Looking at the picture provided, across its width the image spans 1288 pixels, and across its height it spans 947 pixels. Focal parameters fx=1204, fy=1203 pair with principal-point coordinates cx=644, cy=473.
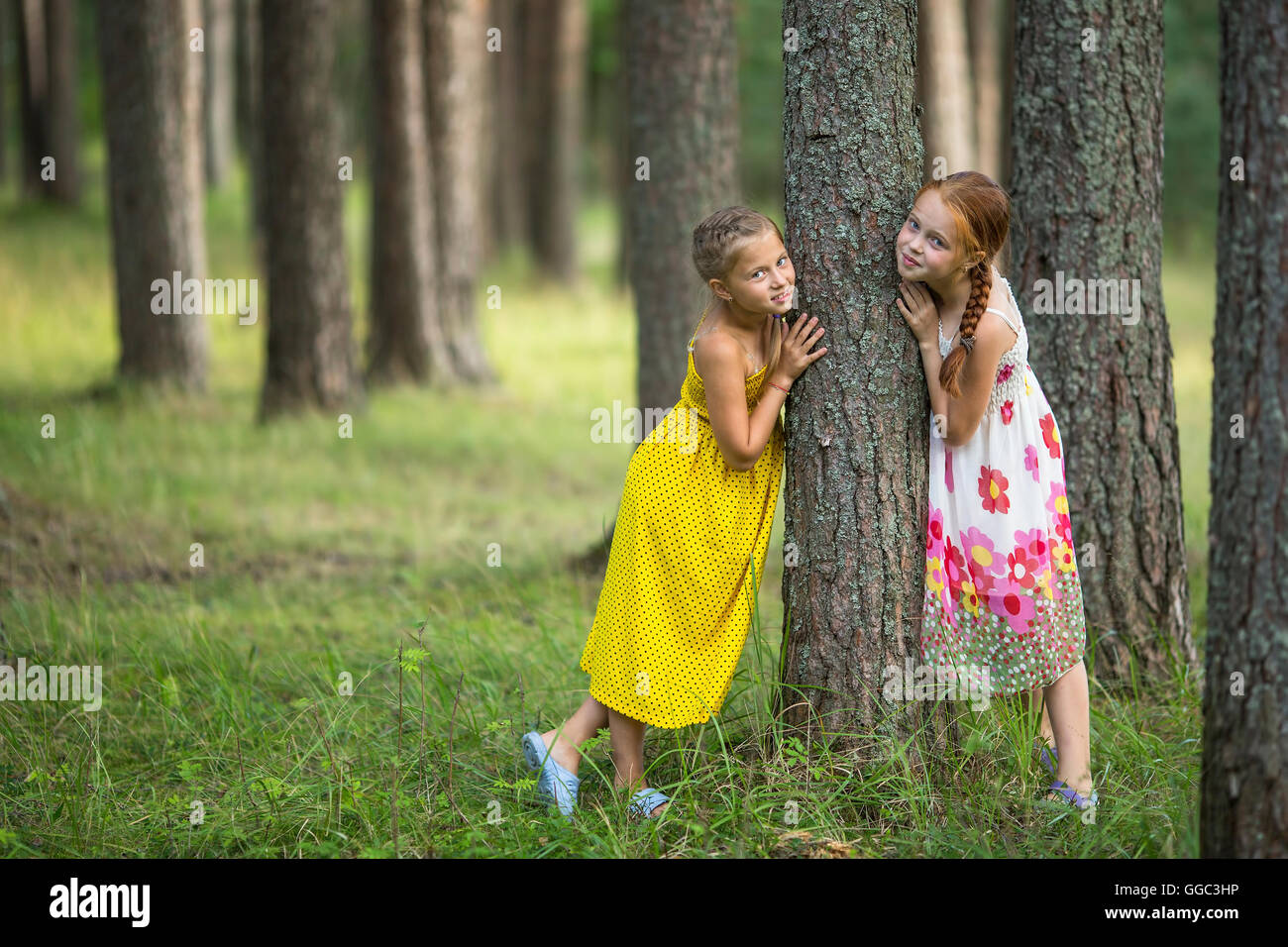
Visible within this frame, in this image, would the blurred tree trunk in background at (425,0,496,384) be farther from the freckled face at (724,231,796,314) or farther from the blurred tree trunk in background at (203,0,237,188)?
the blurred tree trunk in background at (203,0,237,188)

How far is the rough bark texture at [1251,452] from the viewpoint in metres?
2.39

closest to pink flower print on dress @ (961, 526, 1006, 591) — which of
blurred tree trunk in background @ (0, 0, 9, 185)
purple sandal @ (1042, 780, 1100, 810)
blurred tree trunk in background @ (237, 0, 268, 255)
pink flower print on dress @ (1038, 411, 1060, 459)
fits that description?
pink flower print on dress @ (1038, 411, 1060, 459)

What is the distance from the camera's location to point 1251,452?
2.46m

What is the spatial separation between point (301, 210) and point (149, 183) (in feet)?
5.22

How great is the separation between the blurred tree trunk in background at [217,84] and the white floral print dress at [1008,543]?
18.4m

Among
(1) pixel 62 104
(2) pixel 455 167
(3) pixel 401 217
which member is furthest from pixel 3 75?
(3) pixel 401 217

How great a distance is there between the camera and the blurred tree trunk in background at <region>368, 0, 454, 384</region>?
33.3ft

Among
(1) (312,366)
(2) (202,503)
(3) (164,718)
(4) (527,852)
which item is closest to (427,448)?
(1) (312,366)

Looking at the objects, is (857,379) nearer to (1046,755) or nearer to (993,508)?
(993,508)

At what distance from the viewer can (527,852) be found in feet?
9.77

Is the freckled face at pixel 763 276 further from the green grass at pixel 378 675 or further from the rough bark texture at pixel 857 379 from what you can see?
the green grass at pixel 378 675

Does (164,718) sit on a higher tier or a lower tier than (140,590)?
lower
